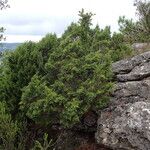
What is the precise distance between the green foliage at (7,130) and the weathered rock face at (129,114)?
2049mm

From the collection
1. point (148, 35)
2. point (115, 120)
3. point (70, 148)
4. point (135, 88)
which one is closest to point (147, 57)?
point (135, 88)

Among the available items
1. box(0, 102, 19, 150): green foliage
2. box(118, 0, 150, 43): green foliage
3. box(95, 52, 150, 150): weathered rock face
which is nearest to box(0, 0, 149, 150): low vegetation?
box(0, 102, 19, 150): green foliage

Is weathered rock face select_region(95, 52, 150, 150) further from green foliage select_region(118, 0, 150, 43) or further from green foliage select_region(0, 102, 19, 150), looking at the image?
green foliage select_region(118, 0, 150, 43)

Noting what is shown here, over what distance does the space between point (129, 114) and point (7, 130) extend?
299 centimetres

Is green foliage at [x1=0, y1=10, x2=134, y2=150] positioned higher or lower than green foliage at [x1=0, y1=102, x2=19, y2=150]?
higher

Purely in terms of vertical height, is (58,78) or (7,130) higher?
(58,78)

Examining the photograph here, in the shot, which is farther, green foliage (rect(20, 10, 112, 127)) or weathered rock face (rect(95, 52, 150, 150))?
green foliage (rect(20, 10, 112, 127))

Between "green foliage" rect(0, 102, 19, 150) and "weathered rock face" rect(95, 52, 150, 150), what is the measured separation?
80.7 inches

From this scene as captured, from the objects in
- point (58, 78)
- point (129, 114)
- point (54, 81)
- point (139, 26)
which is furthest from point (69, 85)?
point (139, 26)

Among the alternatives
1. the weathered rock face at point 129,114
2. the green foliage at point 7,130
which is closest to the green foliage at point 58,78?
the green foliage at point 7,130

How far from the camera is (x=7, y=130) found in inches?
441

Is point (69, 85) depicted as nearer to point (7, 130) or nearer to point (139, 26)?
point (7, 130)

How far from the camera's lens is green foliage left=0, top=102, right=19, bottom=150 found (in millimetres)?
11195

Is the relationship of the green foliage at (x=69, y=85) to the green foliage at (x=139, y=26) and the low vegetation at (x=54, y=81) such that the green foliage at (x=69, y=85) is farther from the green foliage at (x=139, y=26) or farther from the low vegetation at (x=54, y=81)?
the green foliage at (x=139, y=26)
